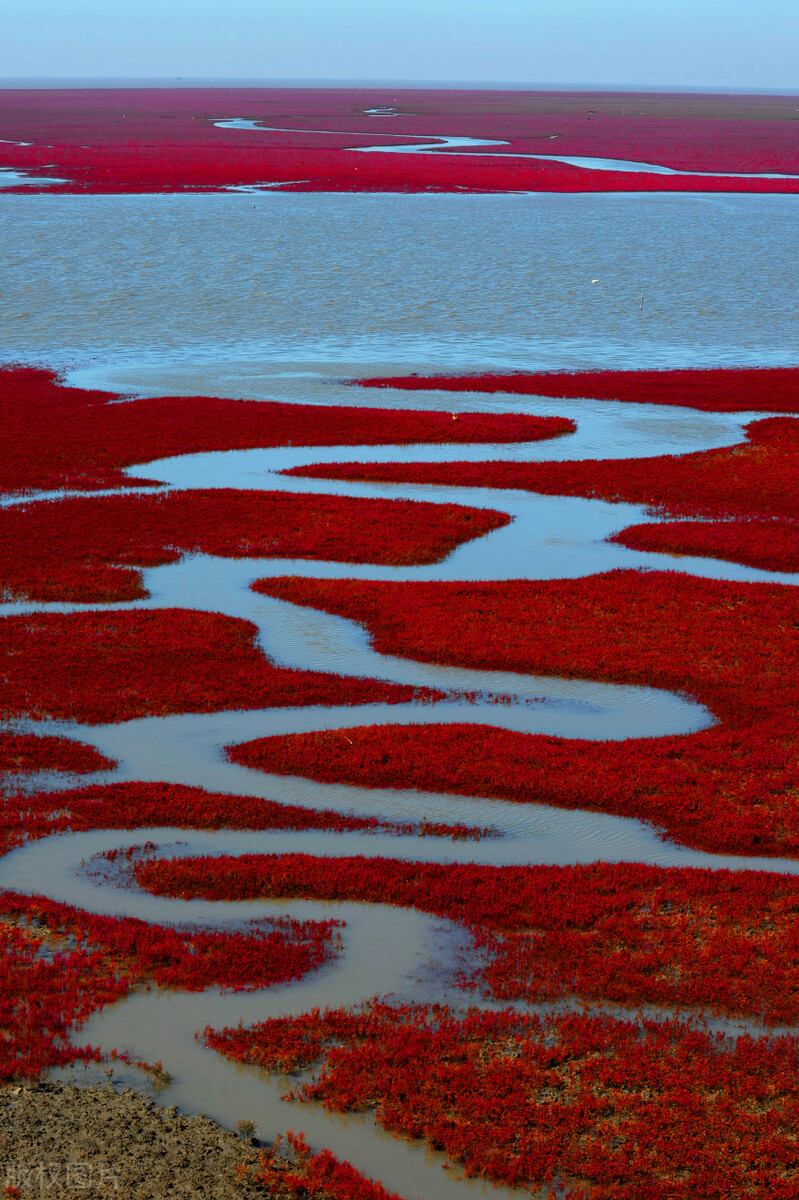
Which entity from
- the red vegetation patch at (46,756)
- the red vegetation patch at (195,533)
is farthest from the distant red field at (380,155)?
the red vegetation patch at (46,756)

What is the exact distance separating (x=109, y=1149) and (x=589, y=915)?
4.82 meters

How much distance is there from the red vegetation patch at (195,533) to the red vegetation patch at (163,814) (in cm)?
646

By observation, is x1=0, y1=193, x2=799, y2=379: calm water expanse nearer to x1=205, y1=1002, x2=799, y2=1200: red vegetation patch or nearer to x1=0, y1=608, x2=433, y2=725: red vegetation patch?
x1=0, y1=608, x2=433, y2=725: red vegetation patch

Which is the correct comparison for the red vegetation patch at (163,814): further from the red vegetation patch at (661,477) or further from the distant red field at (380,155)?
the distant red field at (380,155)

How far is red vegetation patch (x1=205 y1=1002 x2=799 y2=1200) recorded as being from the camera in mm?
7590

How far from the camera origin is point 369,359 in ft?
129

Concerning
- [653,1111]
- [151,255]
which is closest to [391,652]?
[653,1111]

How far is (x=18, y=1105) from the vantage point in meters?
7.88

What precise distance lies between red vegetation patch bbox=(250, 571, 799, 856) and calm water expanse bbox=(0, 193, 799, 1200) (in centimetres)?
37

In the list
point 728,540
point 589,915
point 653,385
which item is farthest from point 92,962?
point 653,385

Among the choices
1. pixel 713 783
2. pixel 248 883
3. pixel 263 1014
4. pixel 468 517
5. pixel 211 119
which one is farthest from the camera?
pixel 211 119

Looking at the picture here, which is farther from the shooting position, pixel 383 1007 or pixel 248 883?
pixel 248 883

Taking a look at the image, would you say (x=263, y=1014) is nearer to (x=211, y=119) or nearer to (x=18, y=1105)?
(x=18, y=1105)

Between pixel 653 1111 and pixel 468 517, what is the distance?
15.9 m
